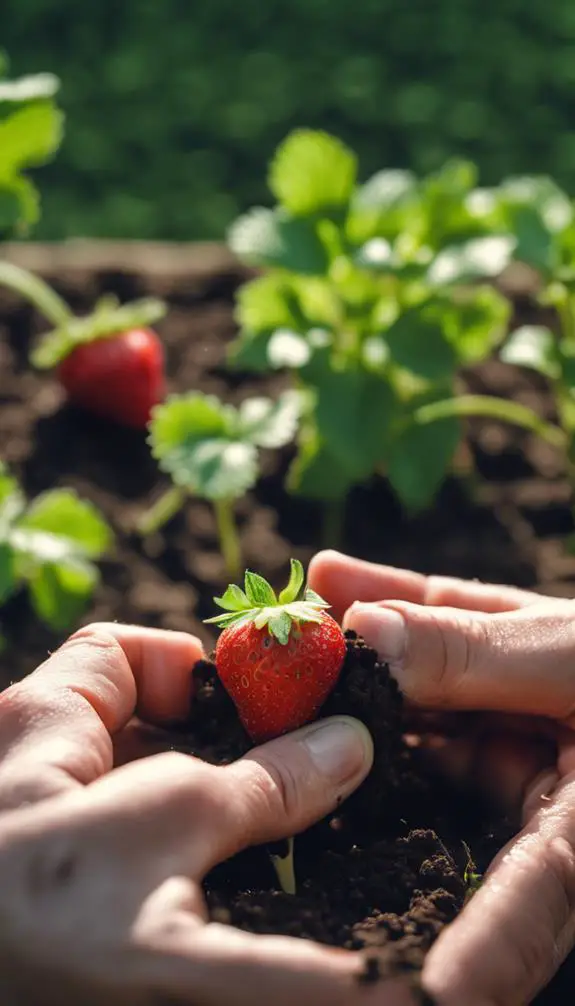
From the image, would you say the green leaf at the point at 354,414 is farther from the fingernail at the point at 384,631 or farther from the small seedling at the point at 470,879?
the small seedling at the point at 470,879

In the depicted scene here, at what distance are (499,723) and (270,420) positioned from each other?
1.02 m

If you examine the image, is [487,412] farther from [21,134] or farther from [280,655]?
[280,655]

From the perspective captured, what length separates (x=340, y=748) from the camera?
55.9 inches

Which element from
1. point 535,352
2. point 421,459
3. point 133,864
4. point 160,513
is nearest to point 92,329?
point 160,513

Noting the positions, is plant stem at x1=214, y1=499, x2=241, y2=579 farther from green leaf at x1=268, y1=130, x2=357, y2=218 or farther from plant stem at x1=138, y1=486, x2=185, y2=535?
green leaf at x1=268, y1=130, x2=357, y2=218

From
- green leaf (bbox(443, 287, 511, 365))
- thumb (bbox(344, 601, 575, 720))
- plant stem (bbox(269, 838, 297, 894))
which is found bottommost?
green leaf (bbox(443, 287, 511, 365))

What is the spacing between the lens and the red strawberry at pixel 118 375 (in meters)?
2.91

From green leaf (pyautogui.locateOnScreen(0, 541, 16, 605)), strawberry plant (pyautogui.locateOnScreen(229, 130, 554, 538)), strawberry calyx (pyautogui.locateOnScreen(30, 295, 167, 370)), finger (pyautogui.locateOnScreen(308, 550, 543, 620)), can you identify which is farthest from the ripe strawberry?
strawberry calyx (pyautogui.locateOnScreen(30, 295, 167, 370))

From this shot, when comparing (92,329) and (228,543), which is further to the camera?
(92,329)

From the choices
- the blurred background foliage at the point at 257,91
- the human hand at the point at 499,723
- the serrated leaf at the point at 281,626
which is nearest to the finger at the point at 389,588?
the human hand at the point at 499,723

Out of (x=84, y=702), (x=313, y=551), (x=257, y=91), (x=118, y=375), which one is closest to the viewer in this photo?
(x=84, y=702)

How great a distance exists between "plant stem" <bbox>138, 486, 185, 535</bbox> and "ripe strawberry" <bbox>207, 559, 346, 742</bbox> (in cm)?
128

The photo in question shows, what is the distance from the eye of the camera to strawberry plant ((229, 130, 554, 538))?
253 cm

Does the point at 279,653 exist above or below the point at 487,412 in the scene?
above
